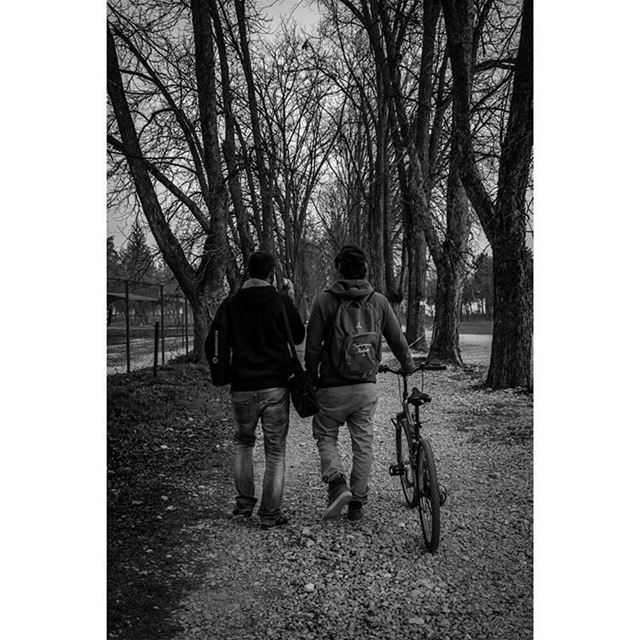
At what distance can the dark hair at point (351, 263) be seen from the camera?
2.66m

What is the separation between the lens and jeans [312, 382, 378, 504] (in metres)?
2.76

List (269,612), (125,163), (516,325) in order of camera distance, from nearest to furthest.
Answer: (269,612), (516,325), (125,163)

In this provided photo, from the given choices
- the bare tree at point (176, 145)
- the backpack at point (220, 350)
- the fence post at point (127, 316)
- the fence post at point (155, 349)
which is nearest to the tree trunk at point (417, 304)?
the backpack at point (220, 350)

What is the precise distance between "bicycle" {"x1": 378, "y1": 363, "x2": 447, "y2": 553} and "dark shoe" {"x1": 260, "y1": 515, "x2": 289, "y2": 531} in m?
0.60

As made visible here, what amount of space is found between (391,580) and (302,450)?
1071 mm

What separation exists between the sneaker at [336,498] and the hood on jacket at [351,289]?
2.92 feet

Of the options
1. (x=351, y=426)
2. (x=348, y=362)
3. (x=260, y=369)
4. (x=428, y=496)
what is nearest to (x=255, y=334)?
(x=260, y=369)

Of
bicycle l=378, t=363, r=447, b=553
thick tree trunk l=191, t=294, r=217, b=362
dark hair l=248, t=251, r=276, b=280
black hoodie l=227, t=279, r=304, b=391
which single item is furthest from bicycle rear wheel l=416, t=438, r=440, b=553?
thick tree trunk l=191, t=294, r=217, b=362

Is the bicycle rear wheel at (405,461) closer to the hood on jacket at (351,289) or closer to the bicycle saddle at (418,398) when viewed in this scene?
the bicycle saddle at (418,398)

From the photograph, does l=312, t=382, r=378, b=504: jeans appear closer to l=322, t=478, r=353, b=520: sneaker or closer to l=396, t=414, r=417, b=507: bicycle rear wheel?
l=322, t=478, r=353, b=520: sneaker

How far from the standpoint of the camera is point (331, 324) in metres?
2.71
